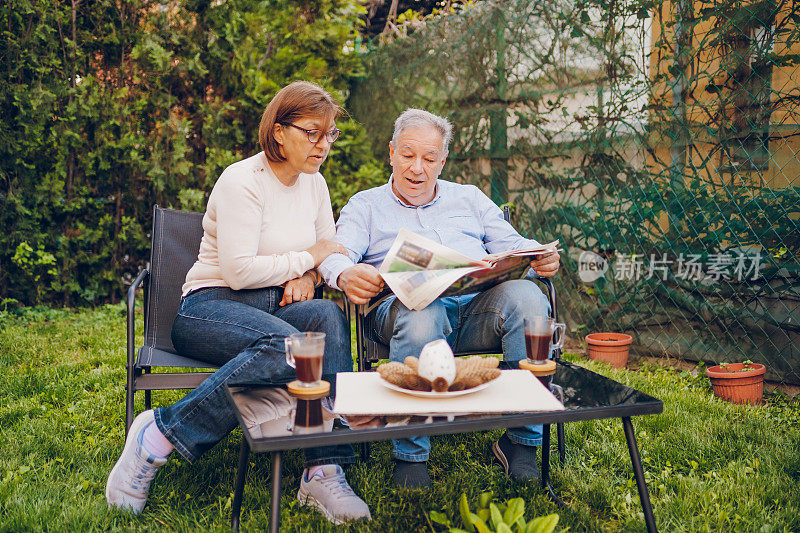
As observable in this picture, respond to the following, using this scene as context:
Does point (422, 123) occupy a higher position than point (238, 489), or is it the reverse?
point (422, 123)

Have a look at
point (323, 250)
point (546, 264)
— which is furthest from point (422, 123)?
point (546, 264)

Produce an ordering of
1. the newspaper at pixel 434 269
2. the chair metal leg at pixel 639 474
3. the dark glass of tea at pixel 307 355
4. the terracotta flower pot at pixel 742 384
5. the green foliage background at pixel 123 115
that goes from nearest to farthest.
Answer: the dark glass of tea at pixel 307 355, the chair metal leg at pixel 639 474, the newspaper at pixel 434 269, the terracotta flower pot at pixel 742 384, the green foliage background at pixel 123 115

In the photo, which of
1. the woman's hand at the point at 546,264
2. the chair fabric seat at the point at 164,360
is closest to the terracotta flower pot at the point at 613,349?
the woman's hand at the point at 546,264

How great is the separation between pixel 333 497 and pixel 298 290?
79 cm

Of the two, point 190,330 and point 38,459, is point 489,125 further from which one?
point 38,459

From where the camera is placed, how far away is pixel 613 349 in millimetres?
3658

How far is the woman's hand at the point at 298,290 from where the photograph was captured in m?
2.36

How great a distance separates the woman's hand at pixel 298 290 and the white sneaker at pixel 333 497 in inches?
25.8

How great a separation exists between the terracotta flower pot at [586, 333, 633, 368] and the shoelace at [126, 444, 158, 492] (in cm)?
261

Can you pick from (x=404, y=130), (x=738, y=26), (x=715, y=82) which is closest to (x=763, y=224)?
(x=715, y=82)

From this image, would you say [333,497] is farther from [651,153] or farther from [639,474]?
[651,153]

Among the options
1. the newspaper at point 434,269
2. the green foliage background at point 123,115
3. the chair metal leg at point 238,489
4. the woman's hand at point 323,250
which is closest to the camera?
the chair metal leg at point 238,489

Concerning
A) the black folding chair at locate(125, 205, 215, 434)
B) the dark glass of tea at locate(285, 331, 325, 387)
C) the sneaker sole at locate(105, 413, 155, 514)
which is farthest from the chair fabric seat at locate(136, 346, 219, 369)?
the dark glass of tea at locate(285, 331, 325, 387)

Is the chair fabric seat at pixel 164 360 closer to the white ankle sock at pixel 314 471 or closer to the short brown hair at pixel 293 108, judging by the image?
the white ankle sock at pixel 314 471
